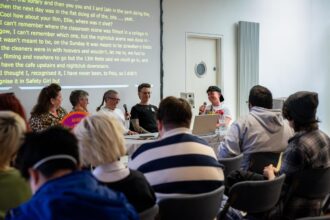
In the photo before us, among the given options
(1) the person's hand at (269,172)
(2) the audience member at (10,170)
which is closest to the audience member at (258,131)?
(1) the person's hand at (269,172)

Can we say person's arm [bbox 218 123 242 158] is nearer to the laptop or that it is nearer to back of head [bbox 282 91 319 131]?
back of head [bbox 282 91 319 131]

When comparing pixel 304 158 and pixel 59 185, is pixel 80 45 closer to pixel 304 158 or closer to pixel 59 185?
pixel 304 158

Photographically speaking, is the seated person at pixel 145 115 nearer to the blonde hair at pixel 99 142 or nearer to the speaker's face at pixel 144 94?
the speaker's face at pixel 144 94

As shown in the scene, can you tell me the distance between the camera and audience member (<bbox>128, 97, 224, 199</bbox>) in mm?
2098

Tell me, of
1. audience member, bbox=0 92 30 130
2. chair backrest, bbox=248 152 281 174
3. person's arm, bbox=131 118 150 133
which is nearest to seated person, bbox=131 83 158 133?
person's arm, bbox=131 118 150 133

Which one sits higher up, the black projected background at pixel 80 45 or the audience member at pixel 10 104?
the black projected background at pixel 80 45

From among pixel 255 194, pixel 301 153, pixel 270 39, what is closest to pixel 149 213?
pixel 255 194

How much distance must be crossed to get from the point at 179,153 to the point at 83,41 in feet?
11.4

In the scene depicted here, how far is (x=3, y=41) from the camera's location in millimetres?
4484

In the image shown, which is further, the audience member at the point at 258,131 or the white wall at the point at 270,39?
the white wall at the point at 270,39

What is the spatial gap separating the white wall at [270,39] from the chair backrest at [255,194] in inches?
155

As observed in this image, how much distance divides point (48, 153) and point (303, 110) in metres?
1.81

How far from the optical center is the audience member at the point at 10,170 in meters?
1.61

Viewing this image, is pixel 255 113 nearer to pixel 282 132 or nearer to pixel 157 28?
pixel 282 132
